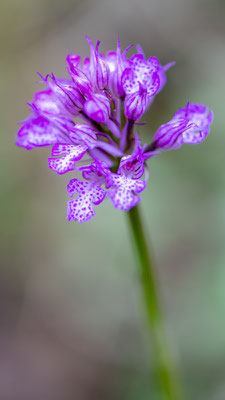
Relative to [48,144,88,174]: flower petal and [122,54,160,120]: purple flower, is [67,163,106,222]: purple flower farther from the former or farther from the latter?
[122,54,160,120]: purple flower

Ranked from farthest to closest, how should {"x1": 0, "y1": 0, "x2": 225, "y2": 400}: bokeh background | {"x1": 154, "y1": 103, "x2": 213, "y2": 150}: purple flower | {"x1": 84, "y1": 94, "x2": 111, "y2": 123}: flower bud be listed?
{"x1": 0, "y1": 0, "x2": 225, "y2": 400}: bokeh background, {"x1": 154, "y1": 103, "x2": 213, "y2": 150}: purple flower, {"x1": 84, "y1": 94, "x2": 111, "y2": 123}: flower bud

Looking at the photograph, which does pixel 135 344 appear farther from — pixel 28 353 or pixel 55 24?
pixel 55 24

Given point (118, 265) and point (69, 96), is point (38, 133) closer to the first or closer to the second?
point (69, 96)

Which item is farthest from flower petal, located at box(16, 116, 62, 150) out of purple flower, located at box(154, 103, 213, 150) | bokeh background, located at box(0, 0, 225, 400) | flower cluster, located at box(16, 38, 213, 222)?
bokeh background, located at box(0, 0, 225, 400)

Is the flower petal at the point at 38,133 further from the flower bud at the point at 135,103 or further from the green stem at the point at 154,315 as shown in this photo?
the green stem at the point at 154,315

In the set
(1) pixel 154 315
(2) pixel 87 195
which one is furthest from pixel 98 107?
(1) pixel 154 315

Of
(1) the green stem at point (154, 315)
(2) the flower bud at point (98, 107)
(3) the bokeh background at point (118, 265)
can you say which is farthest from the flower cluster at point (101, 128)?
(3) the bokeh background at point (118, 265)

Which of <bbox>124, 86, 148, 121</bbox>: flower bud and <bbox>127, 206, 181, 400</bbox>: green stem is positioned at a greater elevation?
<bbox>124, 86, 148, 121</bbox>: flower bud
